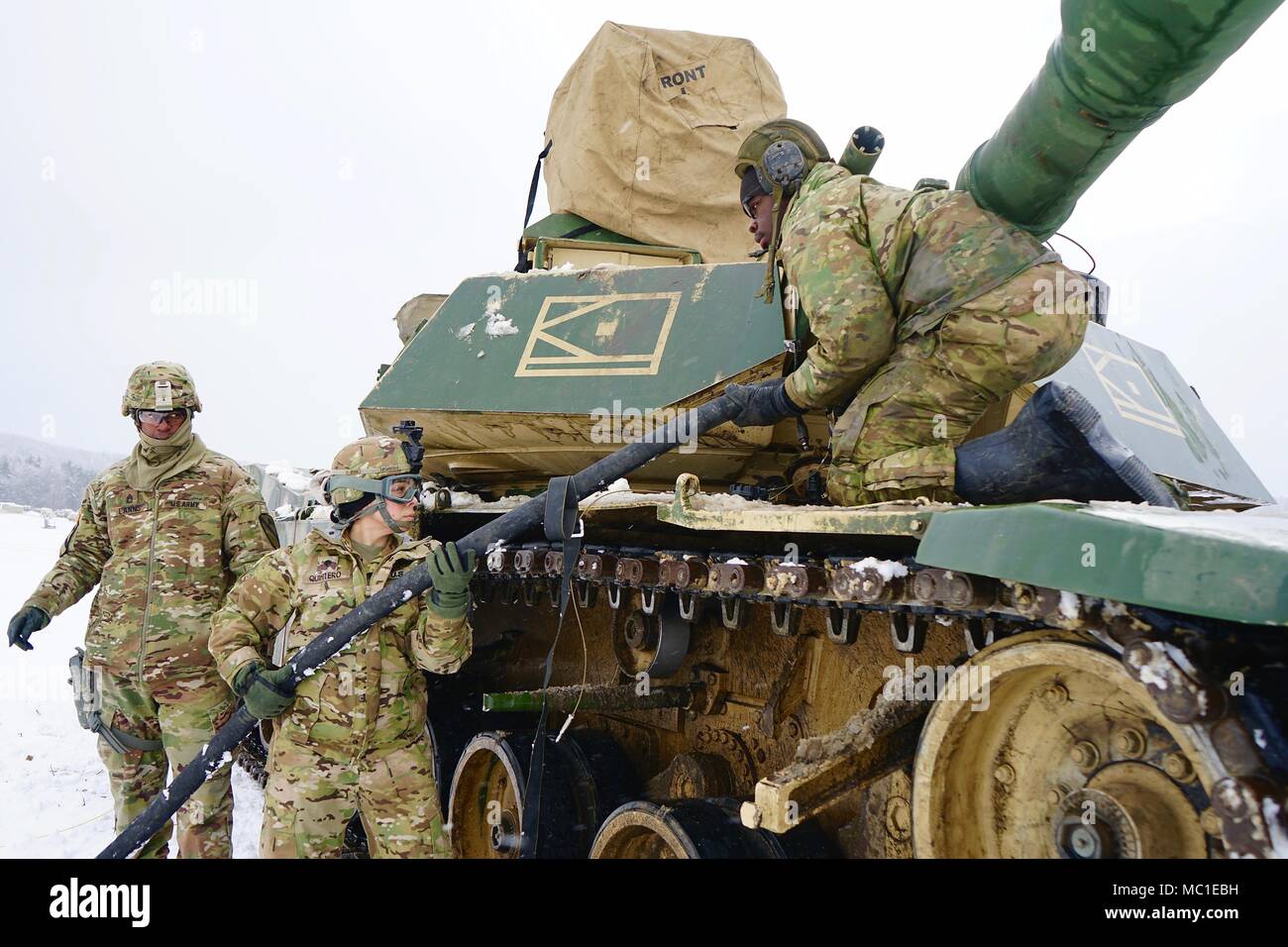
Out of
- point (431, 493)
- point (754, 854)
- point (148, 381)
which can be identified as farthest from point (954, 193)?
point (148, 381)

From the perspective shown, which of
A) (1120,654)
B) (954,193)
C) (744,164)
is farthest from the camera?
(744,164)

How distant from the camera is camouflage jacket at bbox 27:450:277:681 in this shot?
4422mm

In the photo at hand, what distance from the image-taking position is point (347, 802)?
363 centimetres

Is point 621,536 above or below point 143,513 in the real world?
below

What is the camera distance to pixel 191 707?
440cm

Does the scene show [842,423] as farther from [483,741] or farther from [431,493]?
[483,741]

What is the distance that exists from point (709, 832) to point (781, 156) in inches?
94.8

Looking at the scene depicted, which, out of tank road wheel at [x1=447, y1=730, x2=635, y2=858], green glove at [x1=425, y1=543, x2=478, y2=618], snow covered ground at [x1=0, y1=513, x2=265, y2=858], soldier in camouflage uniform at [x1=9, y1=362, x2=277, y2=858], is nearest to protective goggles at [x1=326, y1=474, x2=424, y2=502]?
green glove at [x1=425, y1=543, x2=478, y2=618]

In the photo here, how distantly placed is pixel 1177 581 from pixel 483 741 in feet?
11.2

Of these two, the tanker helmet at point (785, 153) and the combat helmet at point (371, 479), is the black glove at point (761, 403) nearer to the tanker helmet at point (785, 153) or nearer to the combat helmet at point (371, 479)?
the tanker helmet at point (785, 153)

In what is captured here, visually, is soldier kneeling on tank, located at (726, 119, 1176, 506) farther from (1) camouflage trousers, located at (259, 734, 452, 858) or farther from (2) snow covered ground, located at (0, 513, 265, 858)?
(2) snow covered ground, located at (0, 513, 265, 858)

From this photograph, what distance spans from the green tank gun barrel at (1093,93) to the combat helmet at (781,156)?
623 mm

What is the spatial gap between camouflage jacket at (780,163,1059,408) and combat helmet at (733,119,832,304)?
0.89 feet

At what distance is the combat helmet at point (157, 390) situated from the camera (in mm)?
4426
